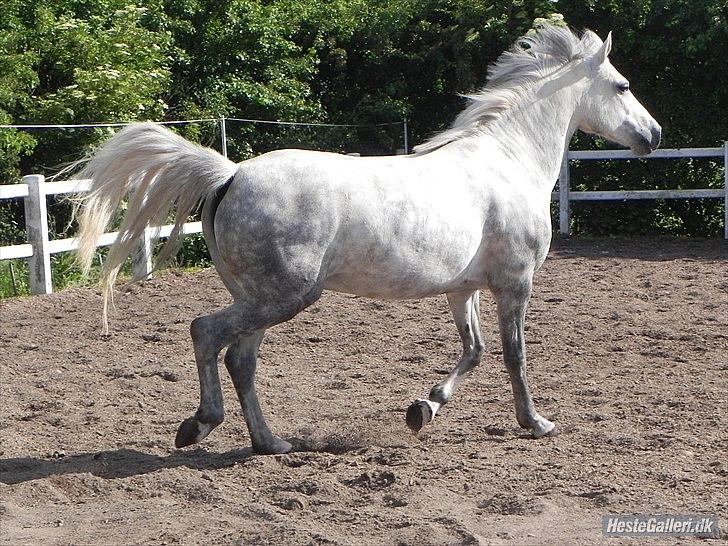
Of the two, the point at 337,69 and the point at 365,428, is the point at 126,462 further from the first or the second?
the point at 337,69

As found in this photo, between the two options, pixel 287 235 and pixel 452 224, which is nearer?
pixel 287 235

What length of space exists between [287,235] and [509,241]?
134cm

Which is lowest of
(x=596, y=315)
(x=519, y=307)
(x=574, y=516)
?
(x=596, y=315)

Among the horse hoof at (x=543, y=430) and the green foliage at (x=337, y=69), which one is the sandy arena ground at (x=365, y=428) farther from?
the green foliage at (x=337, y=69)

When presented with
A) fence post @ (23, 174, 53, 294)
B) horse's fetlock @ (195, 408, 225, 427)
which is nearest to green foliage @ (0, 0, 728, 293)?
fence post @ (23, 174, 53, 294)

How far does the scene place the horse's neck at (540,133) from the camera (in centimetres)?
594

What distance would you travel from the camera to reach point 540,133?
239 inches

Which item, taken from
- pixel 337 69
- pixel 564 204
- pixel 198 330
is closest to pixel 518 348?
pixel 198 330

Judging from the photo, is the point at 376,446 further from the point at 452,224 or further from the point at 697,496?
the point at 697,496

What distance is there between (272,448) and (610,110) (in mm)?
2949

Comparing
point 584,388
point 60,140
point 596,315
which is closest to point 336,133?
point 60,140

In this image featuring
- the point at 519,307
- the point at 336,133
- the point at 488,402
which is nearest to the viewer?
the point at 519,307

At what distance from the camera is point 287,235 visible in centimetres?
485

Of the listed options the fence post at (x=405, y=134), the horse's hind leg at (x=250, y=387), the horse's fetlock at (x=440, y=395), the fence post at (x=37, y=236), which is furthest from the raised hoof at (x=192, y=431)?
the fence post at (x=405, y=134)
